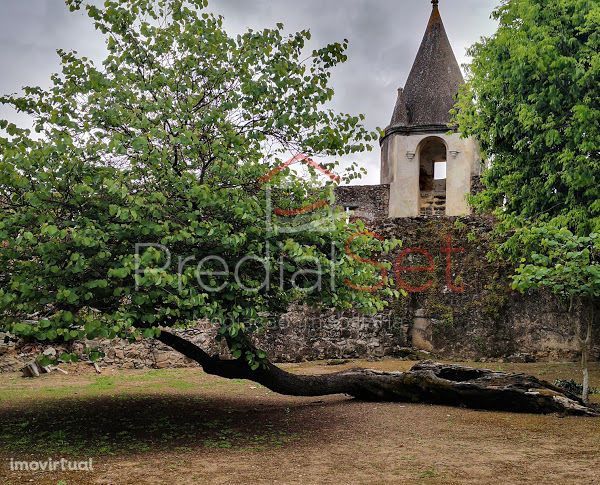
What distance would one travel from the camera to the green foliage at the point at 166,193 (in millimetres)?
5871

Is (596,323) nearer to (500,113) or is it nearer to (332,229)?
(500,113)

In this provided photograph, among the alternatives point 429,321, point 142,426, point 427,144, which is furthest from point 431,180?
point 142,426

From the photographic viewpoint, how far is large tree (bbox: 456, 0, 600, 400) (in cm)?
1013

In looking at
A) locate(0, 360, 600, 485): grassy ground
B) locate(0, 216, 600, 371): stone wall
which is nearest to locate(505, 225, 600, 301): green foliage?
locate(0, 360, 600, 485): grassy ground

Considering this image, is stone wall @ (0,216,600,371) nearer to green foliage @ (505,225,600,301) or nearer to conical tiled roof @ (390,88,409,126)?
green foliage @ (505,225,600,301)

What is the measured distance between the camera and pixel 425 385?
8.88 metres

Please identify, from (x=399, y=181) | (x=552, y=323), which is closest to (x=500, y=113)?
(x=552, y=323)

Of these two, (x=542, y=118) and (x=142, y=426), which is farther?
(x=542, y=118)

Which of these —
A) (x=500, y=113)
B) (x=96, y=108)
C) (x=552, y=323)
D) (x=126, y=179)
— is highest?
(x=500, y=113)

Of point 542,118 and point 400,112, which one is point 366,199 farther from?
point 542,118

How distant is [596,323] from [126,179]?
1117 centimetres

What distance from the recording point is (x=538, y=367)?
503 inches

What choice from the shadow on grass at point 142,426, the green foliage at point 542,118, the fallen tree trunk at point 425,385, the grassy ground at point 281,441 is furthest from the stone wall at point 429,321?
the fallen tree trunk at point 425,385

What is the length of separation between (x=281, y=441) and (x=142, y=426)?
1.95 m
